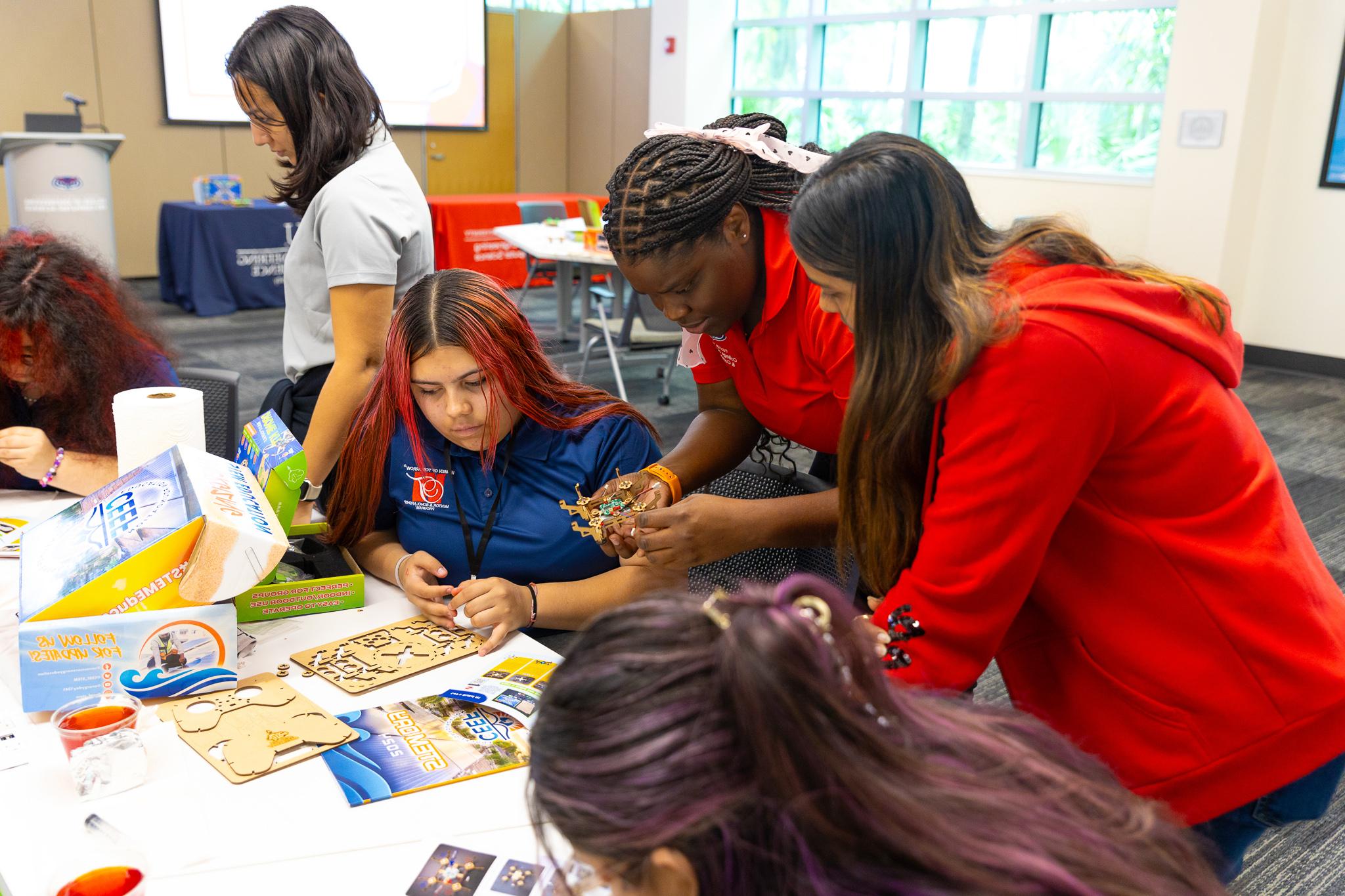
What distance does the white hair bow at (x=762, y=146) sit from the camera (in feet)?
4.57

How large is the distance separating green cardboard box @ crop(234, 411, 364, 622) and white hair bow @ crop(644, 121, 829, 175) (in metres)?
0.70

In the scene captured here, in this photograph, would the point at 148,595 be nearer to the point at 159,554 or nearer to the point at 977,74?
the point at 159,554

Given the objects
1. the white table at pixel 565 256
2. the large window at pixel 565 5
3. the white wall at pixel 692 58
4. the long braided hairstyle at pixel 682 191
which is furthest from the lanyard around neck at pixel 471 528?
the large window at pixel 565 5

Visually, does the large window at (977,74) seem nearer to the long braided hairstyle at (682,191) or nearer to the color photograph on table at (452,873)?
the long braided hairstyle at (682,191)

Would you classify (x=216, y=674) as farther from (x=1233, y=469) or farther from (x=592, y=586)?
(x=1233, y=469)

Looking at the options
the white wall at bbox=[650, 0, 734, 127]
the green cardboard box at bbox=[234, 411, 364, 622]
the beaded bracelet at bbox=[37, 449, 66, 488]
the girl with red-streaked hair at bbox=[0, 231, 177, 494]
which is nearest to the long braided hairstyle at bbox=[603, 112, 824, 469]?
the green cardboard box at bbox=[234, 411, 364, 622]

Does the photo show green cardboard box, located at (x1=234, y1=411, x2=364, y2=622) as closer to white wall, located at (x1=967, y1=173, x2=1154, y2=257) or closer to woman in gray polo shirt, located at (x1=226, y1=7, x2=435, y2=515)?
woman in gray polo shirt, located at (x1=226, y1=7, x2=435, y2=515)

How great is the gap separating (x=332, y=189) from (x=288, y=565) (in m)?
0.75

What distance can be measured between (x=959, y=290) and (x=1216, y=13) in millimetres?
6130

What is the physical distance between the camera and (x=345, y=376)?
6.46 ft

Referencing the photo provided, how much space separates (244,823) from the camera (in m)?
1.05

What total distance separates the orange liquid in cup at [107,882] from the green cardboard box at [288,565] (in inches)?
21.2

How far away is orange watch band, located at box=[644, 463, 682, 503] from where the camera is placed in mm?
1575

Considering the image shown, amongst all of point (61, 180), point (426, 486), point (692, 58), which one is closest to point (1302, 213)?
point (692, 58)
